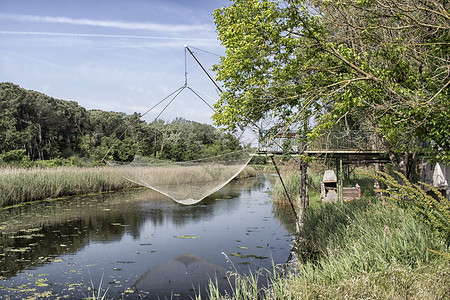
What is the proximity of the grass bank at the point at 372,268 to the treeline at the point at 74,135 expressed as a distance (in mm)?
21458

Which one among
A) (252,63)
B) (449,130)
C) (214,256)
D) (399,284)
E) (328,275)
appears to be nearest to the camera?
(399,284)

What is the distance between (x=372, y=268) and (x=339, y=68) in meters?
3.44

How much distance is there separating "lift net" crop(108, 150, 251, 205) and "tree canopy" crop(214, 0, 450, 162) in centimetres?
241

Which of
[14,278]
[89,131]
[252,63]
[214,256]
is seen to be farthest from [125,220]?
[89,131]

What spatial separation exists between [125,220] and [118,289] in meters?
6.34

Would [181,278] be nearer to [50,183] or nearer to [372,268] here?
[372,268]

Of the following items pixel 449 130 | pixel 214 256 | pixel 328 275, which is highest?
pixel 449 130

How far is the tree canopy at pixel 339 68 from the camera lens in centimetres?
593

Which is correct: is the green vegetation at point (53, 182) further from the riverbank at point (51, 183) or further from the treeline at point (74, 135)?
the treeline at point (74, 135)

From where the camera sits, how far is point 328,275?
4461mm

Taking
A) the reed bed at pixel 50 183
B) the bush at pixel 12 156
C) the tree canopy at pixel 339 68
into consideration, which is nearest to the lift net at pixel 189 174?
the tree canopy at pixel 339 68

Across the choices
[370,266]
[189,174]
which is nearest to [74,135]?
[189,174]

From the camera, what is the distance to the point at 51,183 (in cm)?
1638

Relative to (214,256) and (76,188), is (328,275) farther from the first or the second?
(76,188)
